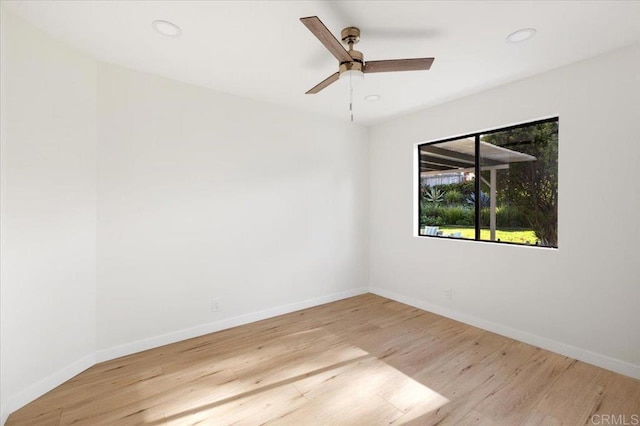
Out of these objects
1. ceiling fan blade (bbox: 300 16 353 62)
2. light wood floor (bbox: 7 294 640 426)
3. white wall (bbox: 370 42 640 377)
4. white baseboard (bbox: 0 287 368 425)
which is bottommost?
light wood floor (bbox: 7 294 640 426)

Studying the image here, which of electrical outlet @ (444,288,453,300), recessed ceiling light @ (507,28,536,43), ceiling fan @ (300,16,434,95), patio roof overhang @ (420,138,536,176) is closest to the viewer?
ceiling fan @ (300,16,434,95)

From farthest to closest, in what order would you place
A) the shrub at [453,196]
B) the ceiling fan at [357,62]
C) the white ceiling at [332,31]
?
the shrub at [453,196] < the ceiling fan at [357,62] < the white ceiling at [332,31]

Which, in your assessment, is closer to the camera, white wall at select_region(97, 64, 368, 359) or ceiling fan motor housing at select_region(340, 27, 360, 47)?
ceiling fan motor housing at select_region(340, 27, 360, 47)

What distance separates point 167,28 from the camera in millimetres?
2061

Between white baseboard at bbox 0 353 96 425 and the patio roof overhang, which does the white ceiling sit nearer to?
the patio roof overhang

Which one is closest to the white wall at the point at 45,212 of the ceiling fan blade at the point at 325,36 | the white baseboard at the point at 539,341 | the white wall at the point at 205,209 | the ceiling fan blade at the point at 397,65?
the white wall at the point at 205,209

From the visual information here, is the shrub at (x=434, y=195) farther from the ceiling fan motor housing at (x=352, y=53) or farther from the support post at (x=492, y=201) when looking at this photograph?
the ceiling fan motor housing at (x=352, y=53)

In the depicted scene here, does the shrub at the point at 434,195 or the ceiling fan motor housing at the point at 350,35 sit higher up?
the ceiling fan motor housing at the point at 350,35

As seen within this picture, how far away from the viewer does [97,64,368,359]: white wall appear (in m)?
2.61

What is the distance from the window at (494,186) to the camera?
9.48ft

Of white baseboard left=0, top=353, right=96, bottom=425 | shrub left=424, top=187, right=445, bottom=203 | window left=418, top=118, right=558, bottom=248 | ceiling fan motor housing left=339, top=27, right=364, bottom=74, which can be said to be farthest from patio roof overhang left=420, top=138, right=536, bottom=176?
white baseboard left=0, top=353, right=96, bottom=425

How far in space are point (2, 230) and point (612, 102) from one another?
4486 mm

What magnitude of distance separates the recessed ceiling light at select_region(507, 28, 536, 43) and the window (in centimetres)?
98

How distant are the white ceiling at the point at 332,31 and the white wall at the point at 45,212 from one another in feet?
0.97
